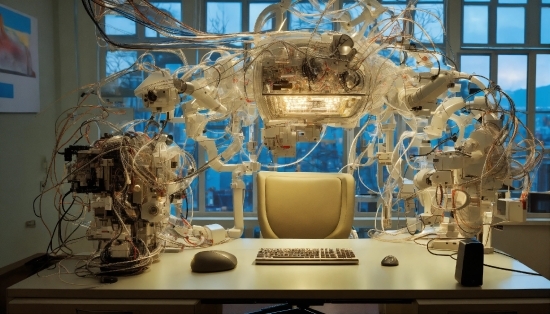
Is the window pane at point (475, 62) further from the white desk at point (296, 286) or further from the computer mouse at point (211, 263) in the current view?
the computer mouse at point (211, 263)

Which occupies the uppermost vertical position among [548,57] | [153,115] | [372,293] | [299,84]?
[548,57]

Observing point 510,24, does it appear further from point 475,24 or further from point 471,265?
point 471,265

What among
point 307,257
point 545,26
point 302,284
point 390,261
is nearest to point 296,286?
point 302,284

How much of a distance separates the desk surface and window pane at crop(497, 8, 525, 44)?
309 centimetres

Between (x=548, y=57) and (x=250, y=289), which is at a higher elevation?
(x=548, y=57)

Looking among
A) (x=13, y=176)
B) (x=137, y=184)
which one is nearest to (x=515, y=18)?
(x=137, y=184)

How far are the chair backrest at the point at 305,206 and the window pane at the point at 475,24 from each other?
231 centimetres

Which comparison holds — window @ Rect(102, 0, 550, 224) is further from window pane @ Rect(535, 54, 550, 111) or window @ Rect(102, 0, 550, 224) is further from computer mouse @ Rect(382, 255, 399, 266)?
computer mouse @ Rect(382, 255, 399, 266)

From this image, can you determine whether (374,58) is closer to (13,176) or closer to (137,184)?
(137,184)

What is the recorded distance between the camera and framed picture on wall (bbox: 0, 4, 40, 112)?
313 centimetres

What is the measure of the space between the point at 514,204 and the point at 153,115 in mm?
1563

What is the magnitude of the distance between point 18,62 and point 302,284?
9.17ft

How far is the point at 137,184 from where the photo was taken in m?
1.81

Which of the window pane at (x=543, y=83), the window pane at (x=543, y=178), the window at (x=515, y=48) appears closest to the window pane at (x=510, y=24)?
the window at (x=515, y=48)
